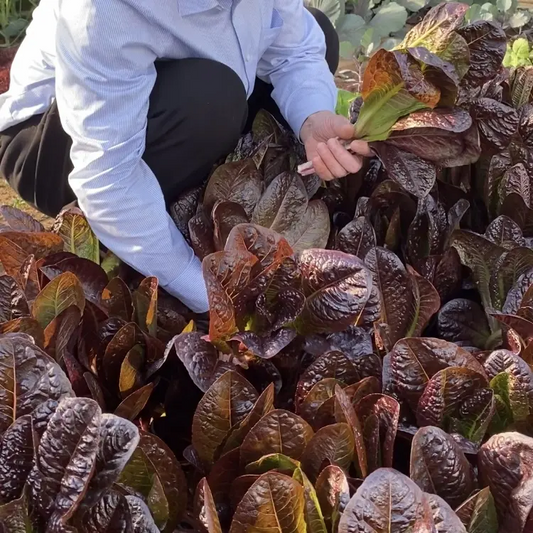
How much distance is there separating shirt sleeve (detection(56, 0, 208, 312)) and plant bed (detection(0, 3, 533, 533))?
62mm

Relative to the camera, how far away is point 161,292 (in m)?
1.62

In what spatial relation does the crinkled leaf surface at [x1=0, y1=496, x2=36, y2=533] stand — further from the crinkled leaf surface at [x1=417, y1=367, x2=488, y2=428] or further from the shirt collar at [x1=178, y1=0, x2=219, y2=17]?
the shirt collar at [x1=178, y1=0, x2=219, y2=17]

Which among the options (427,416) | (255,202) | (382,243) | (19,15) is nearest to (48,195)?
(255,202)

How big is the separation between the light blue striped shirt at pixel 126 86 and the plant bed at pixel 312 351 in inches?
2.7

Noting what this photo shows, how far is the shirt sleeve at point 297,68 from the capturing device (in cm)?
187

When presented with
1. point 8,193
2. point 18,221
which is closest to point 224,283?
point 18,221

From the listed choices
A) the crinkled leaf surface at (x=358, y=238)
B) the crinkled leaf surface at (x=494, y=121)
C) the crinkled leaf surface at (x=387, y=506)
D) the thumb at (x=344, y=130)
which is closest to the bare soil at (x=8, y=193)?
the thumb at (x=344, y=130)

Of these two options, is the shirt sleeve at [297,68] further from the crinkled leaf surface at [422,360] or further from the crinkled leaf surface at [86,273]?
the crinkled leaf surface at [422,360]

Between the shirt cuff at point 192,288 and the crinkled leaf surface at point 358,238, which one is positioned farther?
the shirt cuff at point 192,288

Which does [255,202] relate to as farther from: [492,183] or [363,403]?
[363,403]

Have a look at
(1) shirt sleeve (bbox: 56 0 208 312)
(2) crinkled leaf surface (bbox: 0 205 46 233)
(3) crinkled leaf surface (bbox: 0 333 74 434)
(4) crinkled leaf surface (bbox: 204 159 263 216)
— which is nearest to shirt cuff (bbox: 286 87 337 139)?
(4) crinkled leaf surface (bbox: 204 159 263 216)

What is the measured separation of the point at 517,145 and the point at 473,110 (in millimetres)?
274

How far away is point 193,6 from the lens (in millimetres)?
1544

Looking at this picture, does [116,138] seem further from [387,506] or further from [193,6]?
[387,506]
